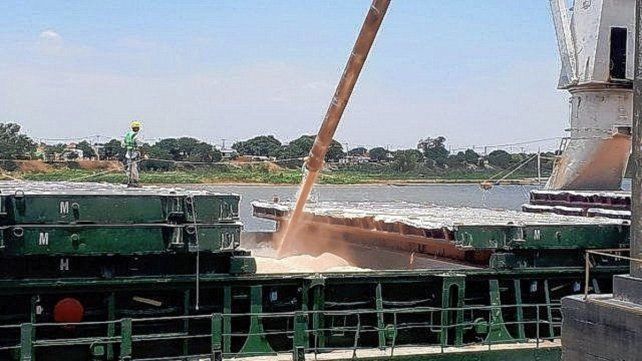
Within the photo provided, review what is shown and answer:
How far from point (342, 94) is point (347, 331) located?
4.92 m

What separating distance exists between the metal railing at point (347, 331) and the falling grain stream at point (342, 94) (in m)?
4.47

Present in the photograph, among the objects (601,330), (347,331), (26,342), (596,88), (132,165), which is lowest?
(347,331)

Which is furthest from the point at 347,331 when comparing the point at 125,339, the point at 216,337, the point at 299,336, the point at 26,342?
the point at 26,342

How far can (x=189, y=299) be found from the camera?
11969 mm

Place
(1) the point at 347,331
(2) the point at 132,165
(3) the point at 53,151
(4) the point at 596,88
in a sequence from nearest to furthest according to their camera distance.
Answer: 1. (1) the point at 347,331
2. (2) the point at 132,165
3. (4) the point at 596,88
4. (3) the point at 53,151

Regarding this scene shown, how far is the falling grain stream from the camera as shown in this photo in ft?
50.2

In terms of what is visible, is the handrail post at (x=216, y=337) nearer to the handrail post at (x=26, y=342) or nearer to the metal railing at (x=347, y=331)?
the metal railing at (x=347, y=331)

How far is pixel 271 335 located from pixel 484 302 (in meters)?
3.52

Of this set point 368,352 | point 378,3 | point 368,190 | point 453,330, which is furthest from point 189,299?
point 368,190

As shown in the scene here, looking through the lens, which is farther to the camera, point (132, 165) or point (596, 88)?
point (596, 88)

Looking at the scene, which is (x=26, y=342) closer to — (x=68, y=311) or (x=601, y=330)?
(x=68, y=311)

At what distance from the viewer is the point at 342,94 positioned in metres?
16.0

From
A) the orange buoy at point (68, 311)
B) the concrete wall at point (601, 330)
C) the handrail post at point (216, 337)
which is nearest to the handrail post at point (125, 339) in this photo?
the orange buoy at point (68, 311)

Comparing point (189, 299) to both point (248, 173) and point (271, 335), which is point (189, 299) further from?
point (248, 173)
